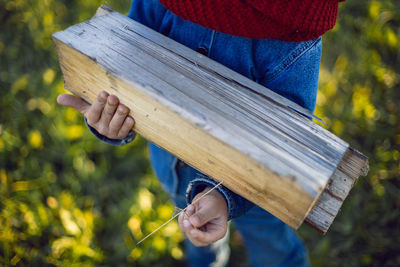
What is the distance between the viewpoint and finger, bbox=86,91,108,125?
879 mm

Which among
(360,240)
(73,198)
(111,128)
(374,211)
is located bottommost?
(73,198)

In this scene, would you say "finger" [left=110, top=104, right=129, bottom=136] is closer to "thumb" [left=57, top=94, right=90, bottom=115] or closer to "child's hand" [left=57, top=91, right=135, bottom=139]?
"child's hand" [left=57, top=91, right=135, bottom=139]

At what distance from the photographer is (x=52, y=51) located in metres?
2.60

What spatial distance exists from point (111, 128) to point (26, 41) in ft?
7.39

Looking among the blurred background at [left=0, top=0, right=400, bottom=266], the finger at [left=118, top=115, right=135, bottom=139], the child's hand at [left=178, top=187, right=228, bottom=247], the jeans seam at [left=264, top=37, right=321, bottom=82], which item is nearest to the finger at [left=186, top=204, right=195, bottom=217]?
the child's hand at [left=178, top=187, right=228, bottom=247]

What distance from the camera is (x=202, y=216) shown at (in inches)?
36.8

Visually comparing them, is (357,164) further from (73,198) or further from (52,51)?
(52,51)

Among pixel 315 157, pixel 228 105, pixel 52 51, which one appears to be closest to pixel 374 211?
pixel 315 157

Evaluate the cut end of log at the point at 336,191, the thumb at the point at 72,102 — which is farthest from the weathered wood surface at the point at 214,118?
the thumb at the point at 72,102

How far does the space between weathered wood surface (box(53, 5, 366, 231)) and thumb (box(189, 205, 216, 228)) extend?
140 millimetres

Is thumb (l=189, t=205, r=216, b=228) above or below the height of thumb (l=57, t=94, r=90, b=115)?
below

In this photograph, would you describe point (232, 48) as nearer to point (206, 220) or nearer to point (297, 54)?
point (297, 54)

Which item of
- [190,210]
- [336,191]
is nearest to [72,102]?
[190,210]

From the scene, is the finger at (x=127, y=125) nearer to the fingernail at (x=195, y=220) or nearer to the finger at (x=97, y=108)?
the finger at (x=97, y=108)
